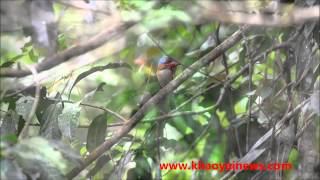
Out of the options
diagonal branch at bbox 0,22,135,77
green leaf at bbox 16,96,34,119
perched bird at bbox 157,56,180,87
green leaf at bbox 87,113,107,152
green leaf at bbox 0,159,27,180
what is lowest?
green leaf at bbox 0,159,27,180

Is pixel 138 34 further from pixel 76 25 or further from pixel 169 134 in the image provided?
pixel 169 134

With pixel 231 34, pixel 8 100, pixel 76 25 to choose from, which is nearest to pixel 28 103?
pixel 8 100

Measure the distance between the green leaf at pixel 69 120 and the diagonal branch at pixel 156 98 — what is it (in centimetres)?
10

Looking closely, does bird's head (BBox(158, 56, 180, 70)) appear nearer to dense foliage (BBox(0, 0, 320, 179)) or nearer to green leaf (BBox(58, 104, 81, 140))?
dense foliage (BBox(0, 0, 320, 179))

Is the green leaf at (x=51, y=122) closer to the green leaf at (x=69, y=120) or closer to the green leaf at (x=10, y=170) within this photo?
the green leaf at (x=69, y=120)

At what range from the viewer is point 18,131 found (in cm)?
168

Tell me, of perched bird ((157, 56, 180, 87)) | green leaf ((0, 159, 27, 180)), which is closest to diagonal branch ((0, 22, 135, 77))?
green leaf ((0, 159, 27, 180))

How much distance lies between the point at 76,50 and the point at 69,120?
0.26 metres

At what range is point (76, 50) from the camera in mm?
1477

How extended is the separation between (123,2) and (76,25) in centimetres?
16

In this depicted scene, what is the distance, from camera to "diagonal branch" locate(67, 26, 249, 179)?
5.43 feet

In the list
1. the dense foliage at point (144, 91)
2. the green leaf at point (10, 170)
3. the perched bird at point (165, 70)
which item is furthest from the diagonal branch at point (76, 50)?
the perched bird at point (165, 70)

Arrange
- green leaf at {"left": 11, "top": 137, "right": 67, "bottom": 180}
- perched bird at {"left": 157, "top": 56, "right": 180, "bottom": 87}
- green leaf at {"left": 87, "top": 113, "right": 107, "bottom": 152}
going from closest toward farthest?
green leaf at {"left": 11, "top": 137, "right": 67, "bottom": 180}
green leaf at {"left": 87, "top": 113, "right": 107, "bottom": 152}
perched bird at {"left": 157, "top": 56, "right": 180, "bottom": 87}

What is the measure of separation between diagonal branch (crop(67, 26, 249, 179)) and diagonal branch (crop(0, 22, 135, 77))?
0.32 m
